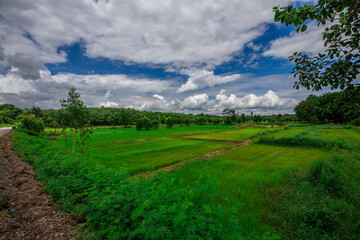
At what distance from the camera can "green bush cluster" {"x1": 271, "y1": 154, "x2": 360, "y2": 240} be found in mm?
4469

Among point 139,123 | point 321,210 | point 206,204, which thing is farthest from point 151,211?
point 139,123

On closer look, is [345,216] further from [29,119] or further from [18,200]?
[29,119]

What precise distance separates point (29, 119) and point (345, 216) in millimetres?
44203

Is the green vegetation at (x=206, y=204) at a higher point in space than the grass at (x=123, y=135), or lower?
higher

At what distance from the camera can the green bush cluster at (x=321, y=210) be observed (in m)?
4.47

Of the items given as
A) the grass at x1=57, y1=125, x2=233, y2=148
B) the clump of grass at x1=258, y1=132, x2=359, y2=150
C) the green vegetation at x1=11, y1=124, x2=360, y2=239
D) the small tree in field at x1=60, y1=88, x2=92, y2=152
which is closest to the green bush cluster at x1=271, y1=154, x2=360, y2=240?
the green vegetation at x1=11, y1=124, x2=360, y2=239

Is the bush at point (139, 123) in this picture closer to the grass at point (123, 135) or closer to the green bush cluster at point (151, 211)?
the grass at point (123, 135)

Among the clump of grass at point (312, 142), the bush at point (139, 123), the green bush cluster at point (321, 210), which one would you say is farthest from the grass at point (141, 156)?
the bush at point (139, 123)

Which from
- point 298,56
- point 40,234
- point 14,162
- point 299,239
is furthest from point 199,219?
point 14,162

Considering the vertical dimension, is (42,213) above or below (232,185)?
above

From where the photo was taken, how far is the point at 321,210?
4738 mm

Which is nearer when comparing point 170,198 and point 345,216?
point 170,198

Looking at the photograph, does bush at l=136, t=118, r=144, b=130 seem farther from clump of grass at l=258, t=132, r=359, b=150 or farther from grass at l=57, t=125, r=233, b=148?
clump of grass at l=258, t=132, r=359, b=150

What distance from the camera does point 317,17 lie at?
3.07 meters
